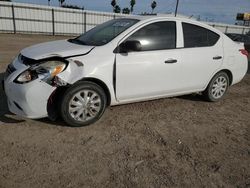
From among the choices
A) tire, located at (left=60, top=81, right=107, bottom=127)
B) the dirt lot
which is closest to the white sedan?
tire, located at (left=60, top=81, right=107, bottom=127)

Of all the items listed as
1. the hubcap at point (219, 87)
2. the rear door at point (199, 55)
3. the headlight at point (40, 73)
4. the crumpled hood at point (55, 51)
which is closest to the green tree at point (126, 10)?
A: the hubcap at point (219, 87)

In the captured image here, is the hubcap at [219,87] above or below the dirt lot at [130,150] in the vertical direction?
above

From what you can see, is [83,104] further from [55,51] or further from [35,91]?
[55,51]

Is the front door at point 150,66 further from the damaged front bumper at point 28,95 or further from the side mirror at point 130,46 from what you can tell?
the damaged front bumper at point 28,95

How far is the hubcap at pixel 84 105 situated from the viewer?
3641mm

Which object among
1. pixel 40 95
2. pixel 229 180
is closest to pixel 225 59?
pixel 229 180

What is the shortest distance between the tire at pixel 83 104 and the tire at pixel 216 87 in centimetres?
251

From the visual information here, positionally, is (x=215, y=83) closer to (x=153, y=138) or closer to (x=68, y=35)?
(x=153, y=138)

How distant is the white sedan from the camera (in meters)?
3.43

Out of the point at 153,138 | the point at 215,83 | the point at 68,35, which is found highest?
the point at 215,83

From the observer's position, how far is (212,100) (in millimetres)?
5336

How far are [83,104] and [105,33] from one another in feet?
4.79

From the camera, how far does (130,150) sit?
10.7 ft

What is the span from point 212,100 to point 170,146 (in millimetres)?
2389
